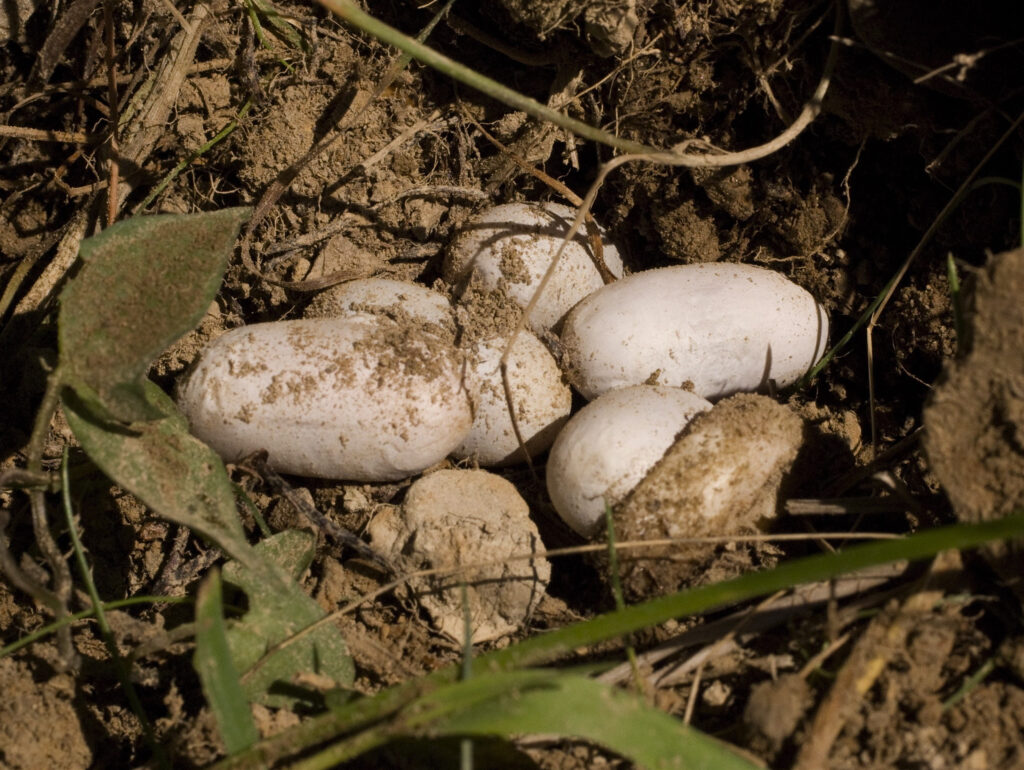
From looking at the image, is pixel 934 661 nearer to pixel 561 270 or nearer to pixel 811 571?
pixel 811 571

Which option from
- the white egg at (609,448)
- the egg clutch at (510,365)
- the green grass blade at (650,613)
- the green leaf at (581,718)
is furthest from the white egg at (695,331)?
the green leaf at (581,718)

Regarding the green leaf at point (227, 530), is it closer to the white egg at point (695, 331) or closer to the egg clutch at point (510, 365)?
the egg clutch at point (510, 365)

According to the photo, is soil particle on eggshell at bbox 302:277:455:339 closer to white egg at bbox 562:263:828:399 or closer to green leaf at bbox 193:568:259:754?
white egg at bbox 562:263:828:399

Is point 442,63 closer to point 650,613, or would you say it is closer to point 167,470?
point 167,470

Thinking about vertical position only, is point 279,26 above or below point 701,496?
above

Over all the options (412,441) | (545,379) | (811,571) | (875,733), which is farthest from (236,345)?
(875,733)

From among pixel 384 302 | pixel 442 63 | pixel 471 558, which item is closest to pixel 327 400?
pixel 384 302
